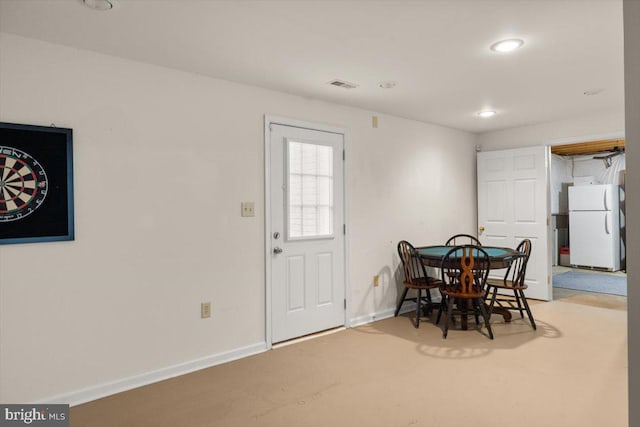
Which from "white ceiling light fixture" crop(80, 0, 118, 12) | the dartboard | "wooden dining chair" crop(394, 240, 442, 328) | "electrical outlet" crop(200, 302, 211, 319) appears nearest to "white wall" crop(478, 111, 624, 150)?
"wooden dining chair" crop(394, 240, 442, 328)

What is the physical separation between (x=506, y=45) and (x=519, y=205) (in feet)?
10.6

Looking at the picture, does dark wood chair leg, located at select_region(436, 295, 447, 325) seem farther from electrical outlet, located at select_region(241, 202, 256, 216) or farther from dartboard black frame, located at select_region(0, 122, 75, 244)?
dartboard black frame, located at select_region(0, 122, 75, 244)

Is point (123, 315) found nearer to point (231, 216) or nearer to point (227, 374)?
point (227, 374)

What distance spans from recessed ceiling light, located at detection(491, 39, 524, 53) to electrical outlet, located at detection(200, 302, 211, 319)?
282 centimetres

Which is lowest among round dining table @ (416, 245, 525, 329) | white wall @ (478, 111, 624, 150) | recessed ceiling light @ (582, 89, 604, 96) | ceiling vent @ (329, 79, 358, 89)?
round dining table @ (416, 245, 525, 329)

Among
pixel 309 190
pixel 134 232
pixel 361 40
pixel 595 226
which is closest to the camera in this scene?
pixel 361 40

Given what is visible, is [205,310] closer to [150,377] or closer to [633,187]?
[150,377]

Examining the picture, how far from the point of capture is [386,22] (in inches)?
90.4

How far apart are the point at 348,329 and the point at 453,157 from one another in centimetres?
287

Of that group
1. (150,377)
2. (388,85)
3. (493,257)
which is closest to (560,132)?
(493,257)

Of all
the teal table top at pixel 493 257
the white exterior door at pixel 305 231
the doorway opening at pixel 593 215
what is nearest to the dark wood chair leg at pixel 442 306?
the teal table top at pixel 493 257

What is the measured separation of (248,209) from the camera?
3.38 m

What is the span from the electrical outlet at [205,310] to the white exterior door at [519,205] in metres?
4.17

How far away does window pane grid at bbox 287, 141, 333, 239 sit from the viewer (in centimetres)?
370
